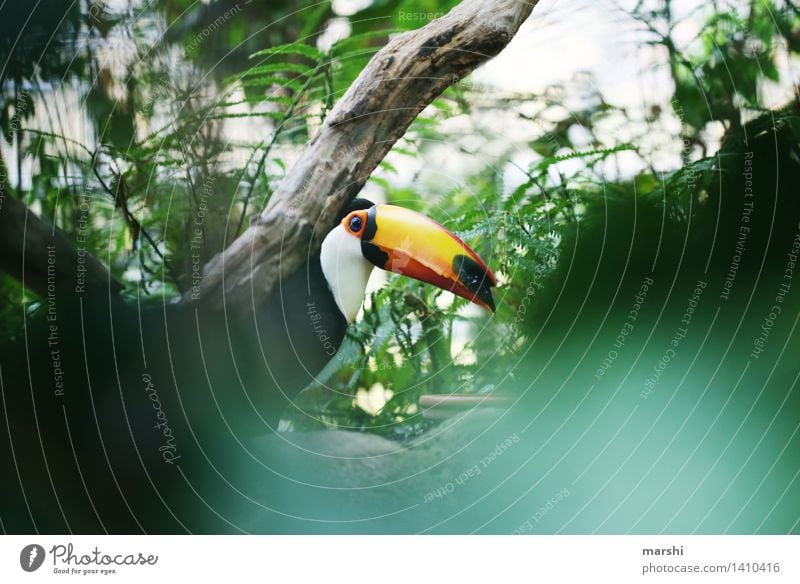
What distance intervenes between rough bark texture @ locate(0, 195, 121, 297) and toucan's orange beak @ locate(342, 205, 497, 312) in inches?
13.2

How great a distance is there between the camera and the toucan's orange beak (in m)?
0.92

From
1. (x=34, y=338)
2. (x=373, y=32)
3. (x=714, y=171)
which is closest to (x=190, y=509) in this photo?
(x=34, y=338)

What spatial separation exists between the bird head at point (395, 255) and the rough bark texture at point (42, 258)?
0.99 feet

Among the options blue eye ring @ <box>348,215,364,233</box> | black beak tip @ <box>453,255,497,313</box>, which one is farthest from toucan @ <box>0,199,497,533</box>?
blue eye ring @ <box>348,215,364,233</box>

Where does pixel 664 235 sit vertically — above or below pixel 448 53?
below

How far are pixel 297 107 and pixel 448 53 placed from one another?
0.22 m

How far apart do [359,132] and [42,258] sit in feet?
1.43

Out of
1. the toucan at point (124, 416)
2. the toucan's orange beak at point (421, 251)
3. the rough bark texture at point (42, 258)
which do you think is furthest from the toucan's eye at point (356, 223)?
the rough bark texture at point (42, 258)

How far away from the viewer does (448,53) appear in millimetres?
903

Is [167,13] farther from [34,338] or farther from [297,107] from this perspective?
[34,338]

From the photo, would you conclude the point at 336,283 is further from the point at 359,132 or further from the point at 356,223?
the point at 359,132

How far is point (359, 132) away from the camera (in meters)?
0.91

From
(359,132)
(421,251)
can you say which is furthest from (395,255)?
(359,132)
